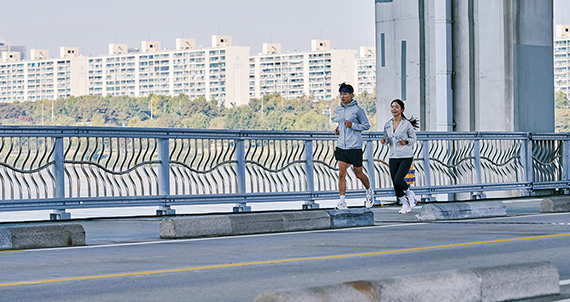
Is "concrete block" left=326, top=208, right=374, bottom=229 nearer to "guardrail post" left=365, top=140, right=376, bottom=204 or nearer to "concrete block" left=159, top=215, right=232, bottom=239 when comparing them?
"concrete block" left=159, top=215, right=232, bottom=239

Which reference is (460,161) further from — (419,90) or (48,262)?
(48,262)

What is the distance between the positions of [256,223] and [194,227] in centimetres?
96

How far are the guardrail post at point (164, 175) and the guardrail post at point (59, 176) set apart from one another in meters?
1.72

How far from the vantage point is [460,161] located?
70.7 feet

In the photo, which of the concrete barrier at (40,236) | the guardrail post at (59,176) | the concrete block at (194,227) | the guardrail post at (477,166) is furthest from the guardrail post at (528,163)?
the concrete barrier at (40,236)

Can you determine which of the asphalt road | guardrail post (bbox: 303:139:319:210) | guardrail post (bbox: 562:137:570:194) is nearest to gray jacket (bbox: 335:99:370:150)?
the asphalt road

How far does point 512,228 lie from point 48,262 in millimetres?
6863

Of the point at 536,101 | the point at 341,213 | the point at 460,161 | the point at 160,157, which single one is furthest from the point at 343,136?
the point at 536,101

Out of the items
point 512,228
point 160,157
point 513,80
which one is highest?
point 513,80

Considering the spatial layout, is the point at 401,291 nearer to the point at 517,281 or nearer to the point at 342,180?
the point at 517,281

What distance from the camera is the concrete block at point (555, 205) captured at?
1725 cm

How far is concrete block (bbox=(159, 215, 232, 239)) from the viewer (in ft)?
41.1

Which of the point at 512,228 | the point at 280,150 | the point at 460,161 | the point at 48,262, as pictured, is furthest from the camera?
the point at 460,161

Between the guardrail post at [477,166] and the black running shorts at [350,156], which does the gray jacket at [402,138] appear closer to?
the black running shorts at [350,156]
